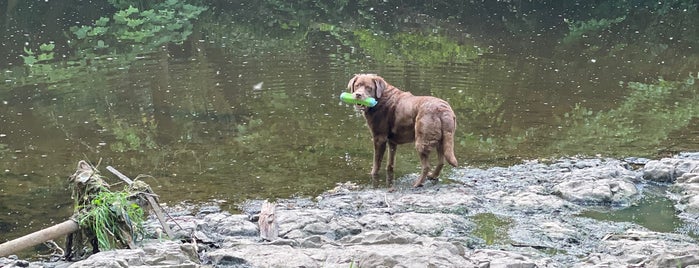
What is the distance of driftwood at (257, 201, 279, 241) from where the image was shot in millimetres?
6211

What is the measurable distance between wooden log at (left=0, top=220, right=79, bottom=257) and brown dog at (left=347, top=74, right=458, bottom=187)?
333 centimetres

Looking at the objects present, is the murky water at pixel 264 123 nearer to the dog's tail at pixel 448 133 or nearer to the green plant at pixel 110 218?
the dog's tail at pixel 448 133

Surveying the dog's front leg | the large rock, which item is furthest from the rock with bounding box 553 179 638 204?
the dog's front leg

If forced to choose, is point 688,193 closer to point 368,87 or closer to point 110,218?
point 368,87

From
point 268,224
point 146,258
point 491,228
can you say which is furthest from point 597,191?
point 146,258

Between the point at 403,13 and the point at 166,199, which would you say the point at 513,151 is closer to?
the point at 166,199

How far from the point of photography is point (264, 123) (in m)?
10.4

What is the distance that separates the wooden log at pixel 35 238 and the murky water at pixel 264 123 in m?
1.49

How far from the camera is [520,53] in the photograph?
52.0 ft

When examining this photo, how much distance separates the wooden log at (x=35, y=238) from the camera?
5238mm

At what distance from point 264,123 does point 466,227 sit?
4.57 meters

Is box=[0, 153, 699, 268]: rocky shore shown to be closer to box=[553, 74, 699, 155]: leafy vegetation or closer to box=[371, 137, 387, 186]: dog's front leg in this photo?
box=[371, 137, 387, 186]: dog's front leg

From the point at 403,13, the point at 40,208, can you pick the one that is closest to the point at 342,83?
the point at 40,208

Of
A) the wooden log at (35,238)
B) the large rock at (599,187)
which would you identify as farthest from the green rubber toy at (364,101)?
the wooden log at (35,238)
